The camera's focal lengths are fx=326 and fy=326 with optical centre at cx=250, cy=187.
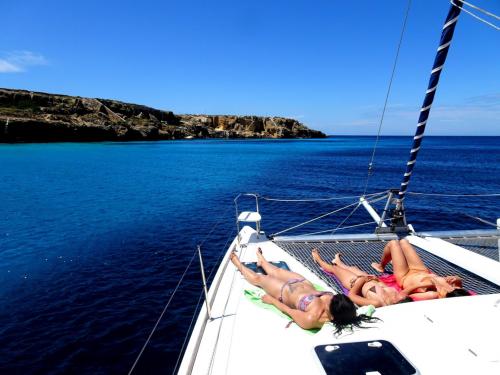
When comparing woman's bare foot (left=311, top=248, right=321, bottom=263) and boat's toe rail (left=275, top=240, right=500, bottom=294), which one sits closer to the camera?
boat's toe rail (left=275, top=240, right=500, bottom=294)

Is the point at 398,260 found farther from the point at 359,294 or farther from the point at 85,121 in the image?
the point at 85,121

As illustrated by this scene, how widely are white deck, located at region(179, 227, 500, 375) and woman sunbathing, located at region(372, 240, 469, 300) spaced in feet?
3.44

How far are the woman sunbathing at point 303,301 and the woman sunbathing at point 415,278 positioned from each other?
1.84 meters

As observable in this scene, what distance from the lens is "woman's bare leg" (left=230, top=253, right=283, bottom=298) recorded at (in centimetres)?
595

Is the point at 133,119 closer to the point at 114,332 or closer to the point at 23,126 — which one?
the point at 23,126

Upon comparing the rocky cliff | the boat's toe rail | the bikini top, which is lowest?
the rocky cliff

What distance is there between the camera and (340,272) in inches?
270

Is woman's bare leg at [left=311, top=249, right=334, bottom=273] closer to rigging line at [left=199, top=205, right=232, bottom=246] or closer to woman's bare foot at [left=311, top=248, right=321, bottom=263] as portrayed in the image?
woman's bare foot at [left=311, top=248, right=321, bottom=263]

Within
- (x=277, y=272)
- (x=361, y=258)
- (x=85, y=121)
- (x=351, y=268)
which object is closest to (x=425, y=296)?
(x=351, y=268)

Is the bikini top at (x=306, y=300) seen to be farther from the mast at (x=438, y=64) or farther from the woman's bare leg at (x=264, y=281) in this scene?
the mast at (x=438, y=64)

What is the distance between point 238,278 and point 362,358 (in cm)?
390

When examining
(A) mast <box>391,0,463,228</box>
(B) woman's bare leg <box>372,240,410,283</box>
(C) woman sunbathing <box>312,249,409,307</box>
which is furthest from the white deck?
(A) mast <box>391,0,463,228</box>

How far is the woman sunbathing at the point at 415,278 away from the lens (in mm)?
5395

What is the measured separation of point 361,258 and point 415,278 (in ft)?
6.69
